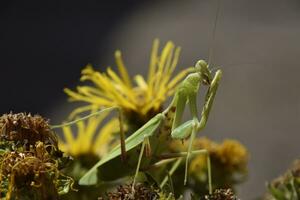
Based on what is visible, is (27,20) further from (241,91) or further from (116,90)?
(116,90)

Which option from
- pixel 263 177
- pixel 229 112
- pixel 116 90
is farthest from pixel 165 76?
pixel 229 112

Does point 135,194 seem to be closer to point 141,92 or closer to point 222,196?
point 222,196

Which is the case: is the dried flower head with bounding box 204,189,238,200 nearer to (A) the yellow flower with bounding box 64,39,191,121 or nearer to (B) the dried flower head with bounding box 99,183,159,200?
(B) the dried flower head with bounding box 99,183,159,200

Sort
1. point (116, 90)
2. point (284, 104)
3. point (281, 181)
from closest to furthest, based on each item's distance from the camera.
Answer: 1. point (281, 181)
2. point (116, 90)
3. point (284, 104)

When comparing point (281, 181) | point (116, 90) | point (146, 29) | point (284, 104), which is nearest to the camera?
point (281, 181)

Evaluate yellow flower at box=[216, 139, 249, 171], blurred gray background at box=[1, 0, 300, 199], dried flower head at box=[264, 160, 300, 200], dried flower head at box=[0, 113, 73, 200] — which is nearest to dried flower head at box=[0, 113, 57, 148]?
dried flower head at box=[0, 113, 73, 200]

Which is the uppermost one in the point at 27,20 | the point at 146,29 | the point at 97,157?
the point at 27,20
